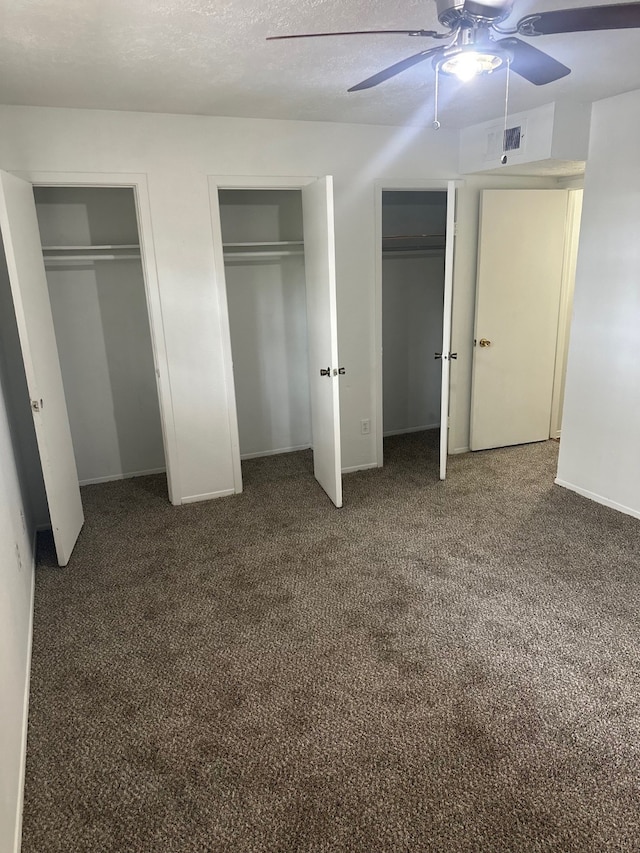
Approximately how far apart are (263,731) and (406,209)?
439cm

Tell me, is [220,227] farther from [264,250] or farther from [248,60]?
[248,60]

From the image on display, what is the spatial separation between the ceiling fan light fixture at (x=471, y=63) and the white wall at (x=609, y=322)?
1.87 m

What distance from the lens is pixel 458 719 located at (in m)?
1.97

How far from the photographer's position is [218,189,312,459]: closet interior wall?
14.4ft

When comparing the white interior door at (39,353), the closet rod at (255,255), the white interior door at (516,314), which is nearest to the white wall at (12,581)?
the white interior door at (39,353)

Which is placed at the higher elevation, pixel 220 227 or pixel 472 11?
pixel 472 11

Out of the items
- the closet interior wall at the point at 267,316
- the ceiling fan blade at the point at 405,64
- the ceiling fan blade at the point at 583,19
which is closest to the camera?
the ceiling fan blade at the point at 583,19

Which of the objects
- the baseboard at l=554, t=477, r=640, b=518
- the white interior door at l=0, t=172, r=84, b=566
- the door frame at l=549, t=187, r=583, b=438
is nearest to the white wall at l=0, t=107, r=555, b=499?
the door frame at l=549, t=187, r=583, b=438

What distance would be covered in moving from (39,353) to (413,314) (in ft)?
10.9

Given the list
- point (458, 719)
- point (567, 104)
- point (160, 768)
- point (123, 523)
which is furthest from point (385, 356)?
point (160, 768)

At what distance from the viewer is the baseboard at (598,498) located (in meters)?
3.49

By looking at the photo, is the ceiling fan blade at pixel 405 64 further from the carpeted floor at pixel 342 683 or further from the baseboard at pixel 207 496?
the baseboard at pixel 207 496

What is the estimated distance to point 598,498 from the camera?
12.1 ft

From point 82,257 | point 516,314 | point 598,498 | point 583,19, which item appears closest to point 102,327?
point 82,257
